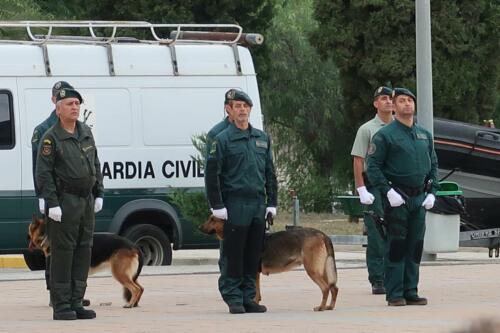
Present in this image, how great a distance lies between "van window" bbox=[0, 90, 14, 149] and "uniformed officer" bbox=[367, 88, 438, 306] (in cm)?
620

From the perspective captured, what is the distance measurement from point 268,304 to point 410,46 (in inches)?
754

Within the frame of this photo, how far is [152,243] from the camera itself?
59.0 feet

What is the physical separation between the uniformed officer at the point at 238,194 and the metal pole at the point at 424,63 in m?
6.85

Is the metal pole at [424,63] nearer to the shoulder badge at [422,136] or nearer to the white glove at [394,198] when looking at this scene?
the shoulder badge at [422,136]

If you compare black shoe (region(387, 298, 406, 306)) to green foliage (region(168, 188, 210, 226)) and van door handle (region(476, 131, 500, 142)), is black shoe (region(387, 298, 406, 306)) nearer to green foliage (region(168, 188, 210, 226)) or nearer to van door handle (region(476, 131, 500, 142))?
green foliage (region(168, 188, 210, 226))

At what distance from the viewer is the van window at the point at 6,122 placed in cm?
1728

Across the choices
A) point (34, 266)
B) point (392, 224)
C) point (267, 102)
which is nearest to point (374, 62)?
point (267, 102)

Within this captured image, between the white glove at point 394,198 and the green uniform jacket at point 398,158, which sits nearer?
the white glove at point 394,198

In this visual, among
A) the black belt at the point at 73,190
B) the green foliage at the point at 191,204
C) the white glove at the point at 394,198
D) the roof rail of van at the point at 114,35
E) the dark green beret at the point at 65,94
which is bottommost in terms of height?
the green foliage at the point at 191,204

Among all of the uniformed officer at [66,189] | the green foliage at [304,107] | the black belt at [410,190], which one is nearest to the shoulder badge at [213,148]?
the uniformed officer at [66,189]

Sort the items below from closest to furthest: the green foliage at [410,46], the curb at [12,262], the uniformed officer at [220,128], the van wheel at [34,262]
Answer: the uniformed officer at [220,128], the van wheel at [34,262], the curb at [12,262], the green foliage at [410,46]

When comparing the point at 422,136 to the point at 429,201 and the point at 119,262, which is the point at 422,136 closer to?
the point at 429,201

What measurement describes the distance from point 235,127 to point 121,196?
623cm

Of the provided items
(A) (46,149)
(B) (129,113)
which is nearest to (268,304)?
(A) (46,149)
